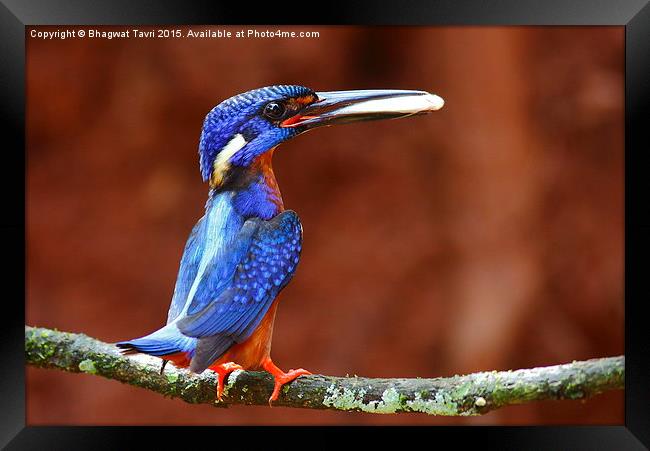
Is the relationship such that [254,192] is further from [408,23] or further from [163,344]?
[408,23]

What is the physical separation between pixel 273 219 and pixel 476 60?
102cm

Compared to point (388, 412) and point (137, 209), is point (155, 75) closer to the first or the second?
point (137, 209)

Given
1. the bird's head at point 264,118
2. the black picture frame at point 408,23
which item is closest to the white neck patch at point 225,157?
the bird's head at point 264,118

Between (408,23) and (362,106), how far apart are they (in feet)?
1.16

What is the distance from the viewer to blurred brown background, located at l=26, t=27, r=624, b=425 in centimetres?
277

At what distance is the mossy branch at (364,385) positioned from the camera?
2488mm

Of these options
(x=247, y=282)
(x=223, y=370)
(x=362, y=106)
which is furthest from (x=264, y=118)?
(x=223, y=370)

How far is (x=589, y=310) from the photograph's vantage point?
2.75 m

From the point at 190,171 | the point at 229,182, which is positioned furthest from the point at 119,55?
the point at 229,182

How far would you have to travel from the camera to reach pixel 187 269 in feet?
8.65

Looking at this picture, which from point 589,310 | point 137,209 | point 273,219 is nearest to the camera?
point 273,219

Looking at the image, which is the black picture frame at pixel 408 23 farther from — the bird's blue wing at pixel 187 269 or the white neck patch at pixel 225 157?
the bird's blue wing at pixel 187 269

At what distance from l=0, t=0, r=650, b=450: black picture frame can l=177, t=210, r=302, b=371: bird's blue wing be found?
1.97 ft

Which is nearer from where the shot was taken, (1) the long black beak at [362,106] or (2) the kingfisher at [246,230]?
(2) the kingfisher at [246,230]
